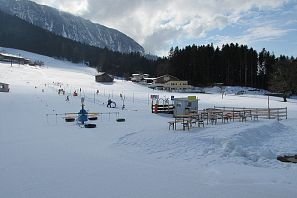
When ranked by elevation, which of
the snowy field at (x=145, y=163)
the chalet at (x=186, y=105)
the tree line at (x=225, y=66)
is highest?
the tree line at (x=225, y=66)

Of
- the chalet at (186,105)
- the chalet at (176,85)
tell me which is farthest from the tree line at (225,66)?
the chalet at (186,105)

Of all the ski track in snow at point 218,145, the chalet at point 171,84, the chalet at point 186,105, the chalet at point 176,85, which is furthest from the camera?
the chalet at point 171,84

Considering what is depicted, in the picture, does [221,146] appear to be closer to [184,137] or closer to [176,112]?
[184,137]

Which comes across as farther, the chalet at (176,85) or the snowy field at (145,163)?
the chalet at (176,85)

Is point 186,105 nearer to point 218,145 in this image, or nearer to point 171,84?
point 218,145

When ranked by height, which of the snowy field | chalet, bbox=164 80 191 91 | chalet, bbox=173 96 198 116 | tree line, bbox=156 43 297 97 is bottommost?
the snowy field

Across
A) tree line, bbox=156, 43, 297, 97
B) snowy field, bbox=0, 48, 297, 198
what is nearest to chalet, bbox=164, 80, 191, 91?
tree line, bbox=156, 43, 297, 97

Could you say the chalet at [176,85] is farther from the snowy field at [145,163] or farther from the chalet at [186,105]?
the snowy field at [145,163]

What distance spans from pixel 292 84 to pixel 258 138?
175 ft

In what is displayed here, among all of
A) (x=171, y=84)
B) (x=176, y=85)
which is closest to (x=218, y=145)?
(x=176, y=85)

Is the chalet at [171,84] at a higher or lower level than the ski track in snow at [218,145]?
higher

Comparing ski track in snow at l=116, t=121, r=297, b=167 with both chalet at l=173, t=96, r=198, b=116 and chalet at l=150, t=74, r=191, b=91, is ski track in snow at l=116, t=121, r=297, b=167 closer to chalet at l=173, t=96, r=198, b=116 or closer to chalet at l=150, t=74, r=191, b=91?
chalet at l=173, t=96, r=198, b=116

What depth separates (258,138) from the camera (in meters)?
21.6

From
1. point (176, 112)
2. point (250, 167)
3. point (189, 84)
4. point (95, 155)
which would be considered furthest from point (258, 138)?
point (189, 84)
